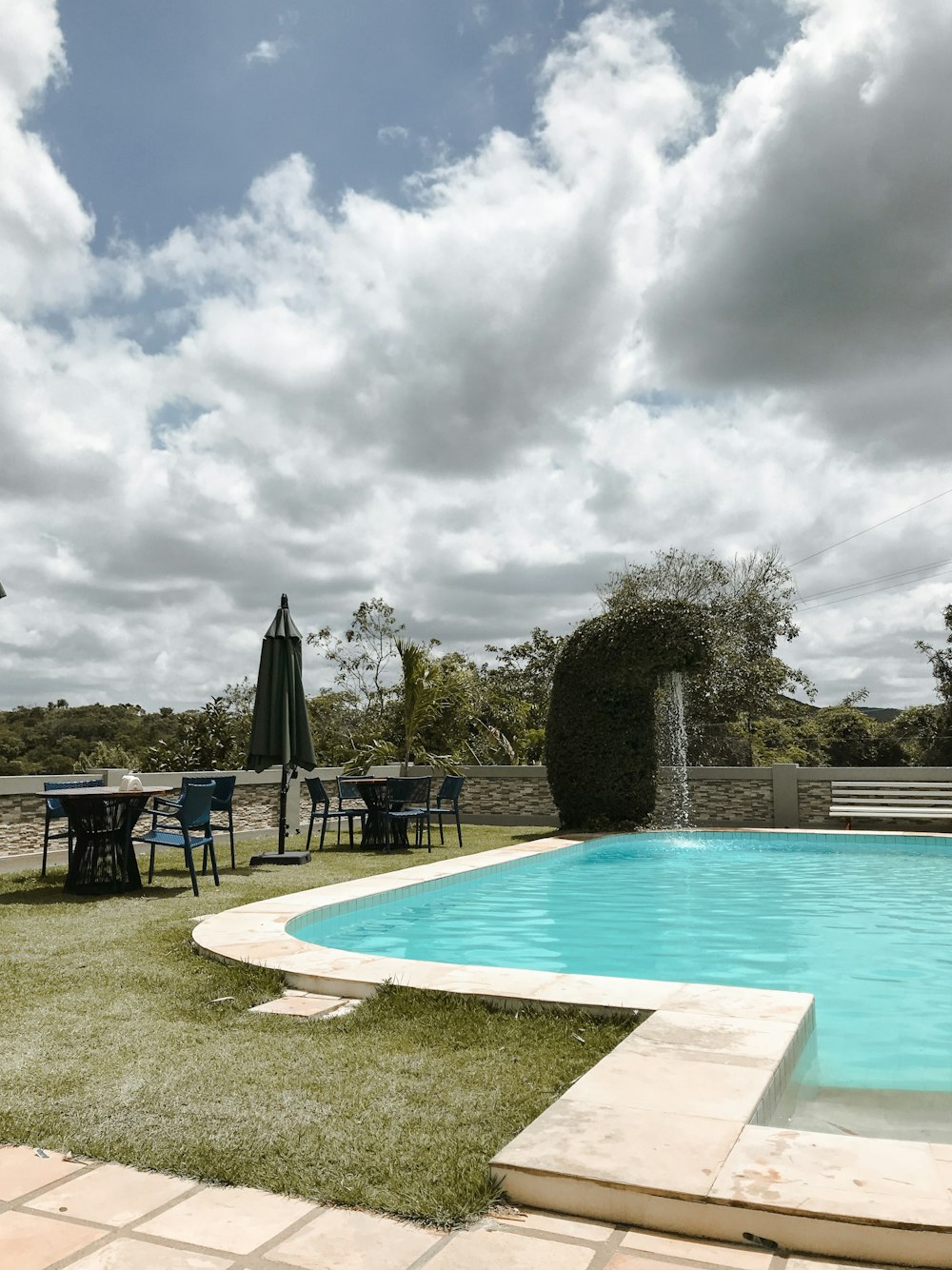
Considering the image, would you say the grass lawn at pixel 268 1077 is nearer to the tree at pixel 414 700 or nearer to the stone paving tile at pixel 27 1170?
the stone paving tile at pixel 27 1170

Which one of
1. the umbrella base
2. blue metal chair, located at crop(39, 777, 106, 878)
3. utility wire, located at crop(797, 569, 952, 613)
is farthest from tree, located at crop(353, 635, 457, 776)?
utility wire, located at crop(797, 569, 952, 613)

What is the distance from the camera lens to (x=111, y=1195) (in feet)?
7.66

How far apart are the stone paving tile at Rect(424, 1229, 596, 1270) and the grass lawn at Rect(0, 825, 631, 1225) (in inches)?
4.2

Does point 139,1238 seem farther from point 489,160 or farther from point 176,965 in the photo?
point 489,160

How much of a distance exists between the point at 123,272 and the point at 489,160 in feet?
15.0

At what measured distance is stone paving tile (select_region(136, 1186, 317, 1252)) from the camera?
6.86 feet

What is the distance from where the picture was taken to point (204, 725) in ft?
77.2

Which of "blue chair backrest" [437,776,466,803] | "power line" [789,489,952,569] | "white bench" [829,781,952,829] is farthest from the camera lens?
"power line" [789,489,952,569]

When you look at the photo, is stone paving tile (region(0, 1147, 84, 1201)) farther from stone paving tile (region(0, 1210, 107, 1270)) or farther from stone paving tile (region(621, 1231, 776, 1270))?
stone paving tile (region(621, 1231, 776, 1270))

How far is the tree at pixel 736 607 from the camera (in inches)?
1038

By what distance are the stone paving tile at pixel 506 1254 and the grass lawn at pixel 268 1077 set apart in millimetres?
107

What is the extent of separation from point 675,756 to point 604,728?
2854 mm

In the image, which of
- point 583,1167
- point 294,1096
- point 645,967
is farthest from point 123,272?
point 583,1167

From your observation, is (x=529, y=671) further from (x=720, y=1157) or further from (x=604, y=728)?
(x=720, y=1157)
